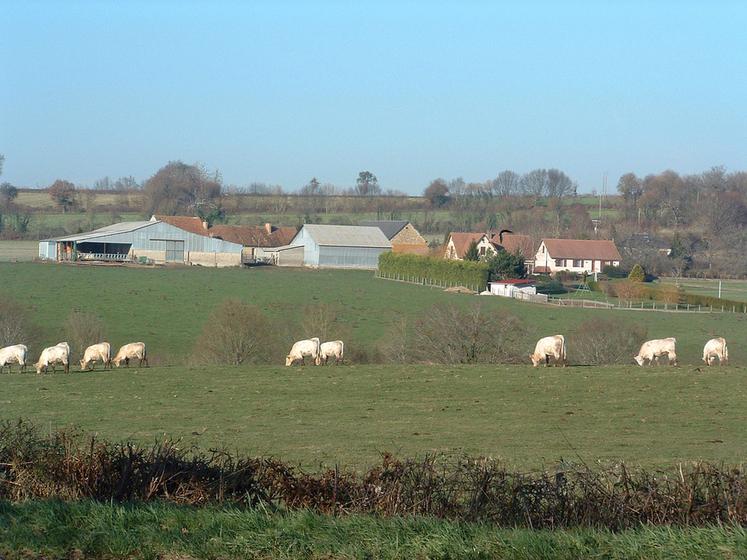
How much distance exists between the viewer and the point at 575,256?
107625 millimetres

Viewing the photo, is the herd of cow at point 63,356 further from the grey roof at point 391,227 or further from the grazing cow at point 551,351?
the grey roof at point 391,227

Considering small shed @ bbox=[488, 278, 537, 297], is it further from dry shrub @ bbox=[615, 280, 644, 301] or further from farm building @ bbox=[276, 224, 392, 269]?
farm building @ bbox=[276, 224, 392, 269]

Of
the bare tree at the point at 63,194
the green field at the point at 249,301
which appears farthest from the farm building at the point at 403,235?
the bare tree at the point at 63,194

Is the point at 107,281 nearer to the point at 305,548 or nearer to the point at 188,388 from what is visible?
the point at 188,388

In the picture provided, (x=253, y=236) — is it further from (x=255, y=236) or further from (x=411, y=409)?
(x=411, y=409)

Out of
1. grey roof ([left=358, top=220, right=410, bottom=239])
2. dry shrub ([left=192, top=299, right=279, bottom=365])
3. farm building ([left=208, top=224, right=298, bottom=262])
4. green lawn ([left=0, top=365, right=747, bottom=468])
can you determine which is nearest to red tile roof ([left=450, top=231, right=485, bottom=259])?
grey roof ([left=358, top=220, right=410, bottom=239])

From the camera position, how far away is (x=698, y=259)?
11369 cm

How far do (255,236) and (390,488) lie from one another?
116 m

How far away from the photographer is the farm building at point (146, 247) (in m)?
99.0

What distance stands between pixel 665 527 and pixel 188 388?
61.3 feet

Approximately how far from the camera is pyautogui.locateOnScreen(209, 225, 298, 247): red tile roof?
121m

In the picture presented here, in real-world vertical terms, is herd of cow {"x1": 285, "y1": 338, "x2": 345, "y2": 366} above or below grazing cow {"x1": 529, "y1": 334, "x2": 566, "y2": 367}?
below

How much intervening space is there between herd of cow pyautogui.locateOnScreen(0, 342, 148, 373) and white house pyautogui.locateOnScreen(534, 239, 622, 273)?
8080cm

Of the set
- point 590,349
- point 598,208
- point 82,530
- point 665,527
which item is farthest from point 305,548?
point 598,208
